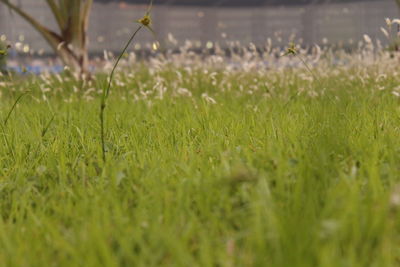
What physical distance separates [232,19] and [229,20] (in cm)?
30

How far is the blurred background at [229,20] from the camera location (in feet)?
120

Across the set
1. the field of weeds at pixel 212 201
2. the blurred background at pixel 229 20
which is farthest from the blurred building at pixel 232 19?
the field of weeds at pixel 212 201

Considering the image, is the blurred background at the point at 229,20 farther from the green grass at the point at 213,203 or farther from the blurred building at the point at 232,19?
the green grass at the point at 213,203

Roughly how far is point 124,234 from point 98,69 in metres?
7.51

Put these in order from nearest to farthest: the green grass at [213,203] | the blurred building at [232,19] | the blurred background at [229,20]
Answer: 1. the green grass at [213,203]
2. the blurred background at [229,20]
3. the blurred building at [232,19]

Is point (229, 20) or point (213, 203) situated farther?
point (229, 20)

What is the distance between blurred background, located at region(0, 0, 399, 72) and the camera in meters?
36.4

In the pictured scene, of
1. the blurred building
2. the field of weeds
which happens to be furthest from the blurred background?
the field of weeds

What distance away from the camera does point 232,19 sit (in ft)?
145

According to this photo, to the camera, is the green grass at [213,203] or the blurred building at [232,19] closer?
the green grass at [213,203]

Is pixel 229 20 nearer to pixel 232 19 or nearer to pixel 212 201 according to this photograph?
pixel 232 19

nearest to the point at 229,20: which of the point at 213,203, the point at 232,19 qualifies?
the point at 232,19

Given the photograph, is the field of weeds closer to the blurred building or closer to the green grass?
the green grass

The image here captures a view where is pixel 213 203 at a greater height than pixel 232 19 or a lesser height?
lesser
